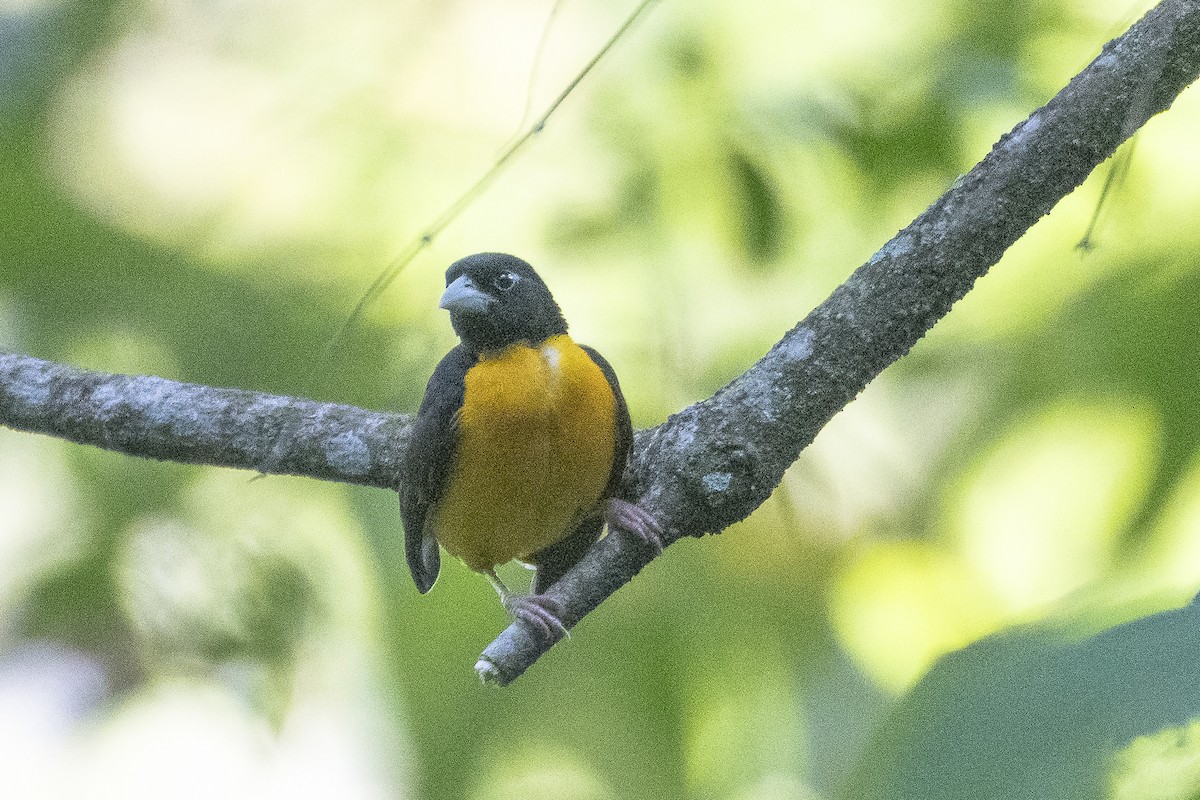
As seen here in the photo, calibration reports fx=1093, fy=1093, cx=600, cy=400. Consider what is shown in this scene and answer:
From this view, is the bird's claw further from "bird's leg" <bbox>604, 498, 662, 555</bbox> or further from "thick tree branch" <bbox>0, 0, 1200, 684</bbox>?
"bird's leg" <bbox>604, 498, 662, 555</bbox>

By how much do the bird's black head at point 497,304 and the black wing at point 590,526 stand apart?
0.22m

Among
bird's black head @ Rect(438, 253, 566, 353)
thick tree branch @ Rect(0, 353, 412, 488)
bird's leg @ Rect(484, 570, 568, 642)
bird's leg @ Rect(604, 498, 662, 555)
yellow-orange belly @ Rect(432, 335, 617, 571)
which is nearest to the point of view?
bird's leg @ Rect(484, 570, 568, 642)

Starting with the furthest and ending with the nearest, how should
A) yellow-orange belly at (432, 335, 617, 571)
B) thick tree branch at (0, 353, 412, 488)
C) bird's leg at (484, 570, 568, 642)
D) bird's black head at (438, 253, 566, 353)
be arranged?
1. bird's black head at (438, 253, 566, 353)
2. thick tree branch at (0, 353, 412, 488)
3. yellow-orange belly at (432, 335, 617, 571)
4. bird's leg at (484, 570, 568, 642)

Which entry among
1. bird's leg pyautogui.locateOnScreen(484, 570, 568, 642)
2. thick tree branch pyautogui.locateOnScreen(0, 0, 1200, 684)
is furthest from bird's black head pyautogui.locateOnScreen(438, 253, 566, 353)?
bird's leg pyautogui.locateOnScreen(484, 570, 568, 642)

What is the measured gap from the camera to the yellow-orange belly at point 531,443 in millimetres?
3592

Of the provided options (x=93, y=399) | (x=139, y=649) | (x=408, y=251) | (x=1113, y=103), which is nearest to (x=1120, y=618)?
(x=1113, y=103)

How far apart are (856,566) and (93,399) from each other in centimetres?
278

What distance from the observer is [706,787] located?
13.7 ft

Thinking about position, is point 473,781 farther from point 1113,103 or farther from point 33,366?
point 1113,103

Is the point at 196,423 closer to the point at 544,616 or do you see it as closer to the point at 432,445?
the point at 432,445

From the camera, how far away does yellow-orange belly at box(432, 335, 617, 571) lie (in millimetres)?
3592

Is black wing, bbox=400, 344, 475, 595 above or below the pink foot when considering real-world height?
below

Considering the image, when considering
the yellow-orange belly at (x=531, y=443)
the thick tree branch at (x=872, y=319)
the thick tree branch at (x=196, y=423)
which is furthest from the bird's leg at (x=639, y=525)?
the thick tree branch at (x=196, y=423)

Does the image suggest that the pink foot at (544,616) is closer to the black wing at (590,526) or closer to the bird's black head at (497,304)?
the black wing at (590,526)
